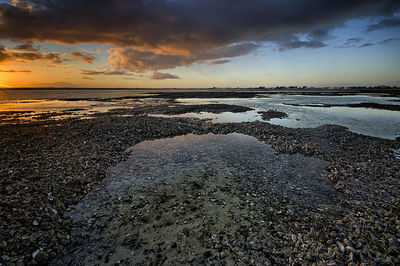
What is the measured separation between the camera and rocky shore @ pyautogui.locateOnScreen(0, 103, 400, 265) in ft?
19.4

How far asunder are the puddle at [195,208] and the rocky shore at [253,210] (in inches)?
3.1

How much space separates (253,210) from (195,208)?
104 inches

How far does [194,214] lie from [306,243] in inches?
170

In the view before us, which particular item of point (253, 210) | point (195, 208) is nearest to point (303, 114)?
point (253, 210)

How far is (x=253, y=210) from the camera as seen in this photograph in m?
8.28

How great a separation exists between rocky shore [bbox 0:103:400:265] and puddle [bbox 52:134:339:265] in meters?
0.08

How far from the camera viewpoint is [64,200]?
8.79 metres

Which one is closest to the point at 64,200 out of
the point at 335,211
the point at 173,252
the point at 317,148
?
the point at 173,252

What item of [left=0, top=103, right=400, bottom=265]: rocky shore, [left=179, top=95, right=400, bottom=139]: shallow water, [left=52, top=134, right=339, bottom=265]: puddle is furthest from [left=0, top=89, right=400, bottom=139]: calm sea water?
[left=52, top=134, right=339, bottom=265]: puddle

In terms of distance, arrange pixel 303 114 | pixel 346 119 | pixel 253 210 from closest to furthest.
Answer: pixel 253 210 < pixel 346 119 < pixel 303 114

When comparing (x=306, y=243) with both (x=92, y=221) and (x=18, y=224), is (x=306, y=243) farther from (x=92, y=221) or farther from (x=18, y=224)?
(x=18, y=224)

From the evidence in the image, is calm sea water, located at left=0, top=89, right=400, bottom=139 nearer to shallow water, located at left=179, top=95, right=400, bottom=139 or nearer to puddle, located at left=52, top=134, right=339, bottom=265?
shallow water, located at left=179, top=95, right=400, bottom=139

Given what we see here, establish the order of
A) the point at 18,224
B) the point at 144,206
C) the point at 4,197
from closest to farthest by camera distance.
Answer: the point at 18,224 < the point at 4,197 < the point at 144,206

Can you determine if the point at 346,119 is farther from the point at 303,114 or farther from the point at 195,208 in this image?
the point at 195,208
